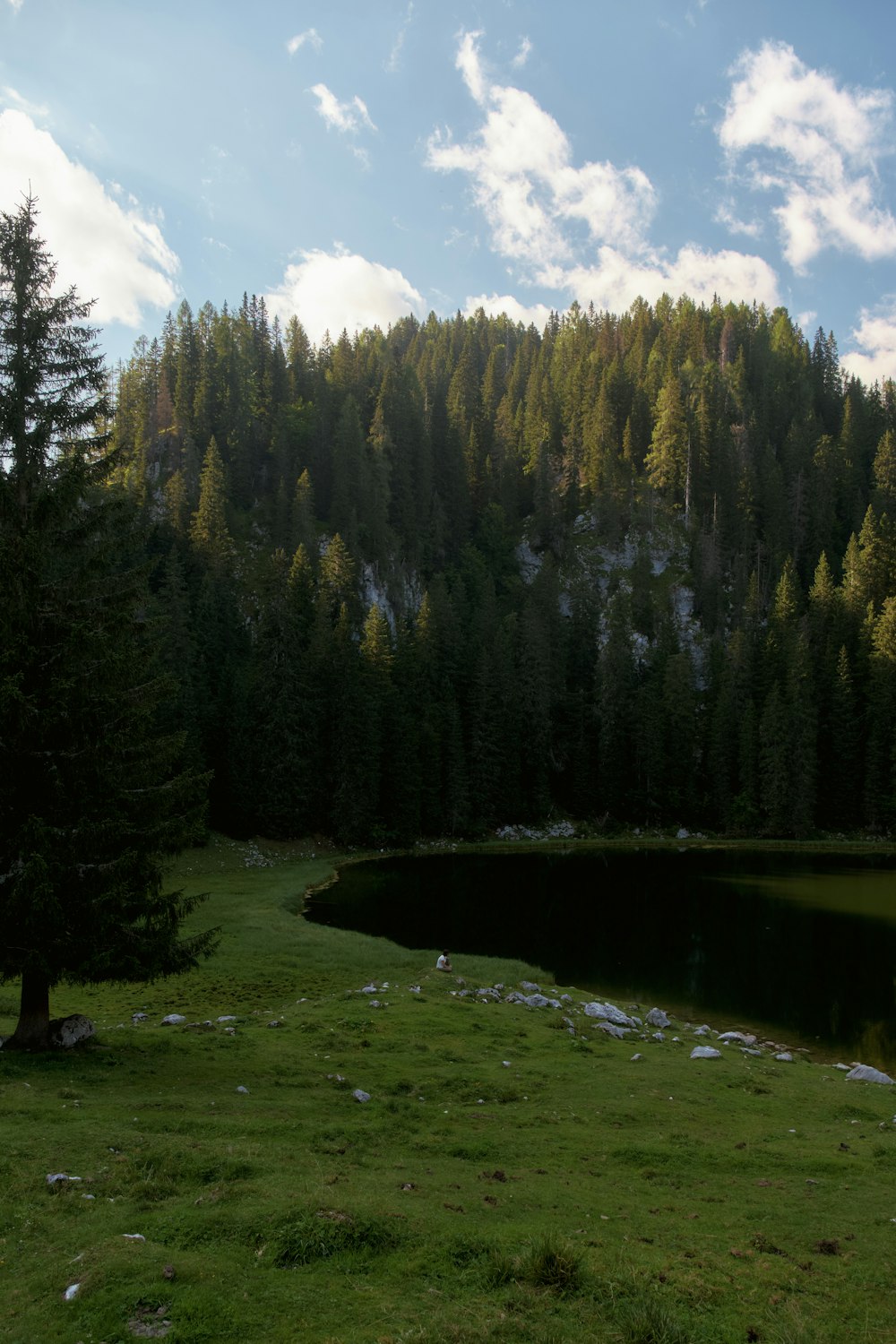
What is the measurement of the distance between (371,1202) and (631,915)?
135ft

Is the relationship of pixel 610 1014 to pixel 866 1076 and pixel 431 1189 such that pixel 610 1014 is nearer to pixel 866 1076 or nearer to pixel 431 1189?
pixel 866 1076

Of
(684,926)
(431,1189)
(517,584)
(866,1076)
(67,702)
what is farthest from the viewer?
(517,584)

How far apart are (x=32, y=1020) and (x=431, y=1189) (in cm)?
1083

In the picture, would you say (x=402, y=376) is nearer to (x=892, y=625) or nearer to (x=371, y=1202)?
(x=892, y=625)

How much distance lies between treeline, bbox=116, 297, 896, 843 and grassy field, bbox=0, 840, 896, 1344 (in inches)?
1831

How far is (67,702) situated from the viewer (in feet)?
54.5

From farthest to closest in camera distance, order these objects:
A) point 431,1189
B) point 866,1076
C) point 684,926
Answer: point 684,926, point 866,1076, point 431,1189

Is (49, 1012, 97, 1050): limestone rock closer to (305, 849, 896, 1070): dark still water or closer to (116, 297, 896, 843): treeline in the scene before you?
(305, 849, 896, 1070): dark still water

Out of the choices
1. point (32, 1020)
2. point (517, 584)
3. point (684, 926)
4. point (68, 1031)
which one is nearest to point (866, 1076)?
point (68, 1031)

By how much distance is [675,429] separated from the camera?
130125 mm

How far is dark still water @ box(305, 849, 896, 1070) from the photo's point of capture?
30172 millimetres

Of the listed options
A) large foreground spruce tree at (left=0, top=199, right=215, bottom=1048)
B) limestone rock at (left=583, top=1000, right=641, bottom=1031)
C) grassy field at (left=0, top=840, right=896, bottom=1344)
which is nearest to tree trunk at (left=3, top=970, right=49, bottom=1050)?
large foreground spruce tree at (left=0, top=199, right=215, bottom=1048)

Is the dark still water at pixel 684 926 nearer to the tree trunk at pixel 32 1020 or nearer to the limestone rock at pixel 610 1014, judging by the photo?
the limestone rock at pixel 610 1014

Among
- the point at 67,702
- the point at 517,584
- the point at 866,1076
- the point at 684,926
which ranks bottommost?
the point at 684,926
